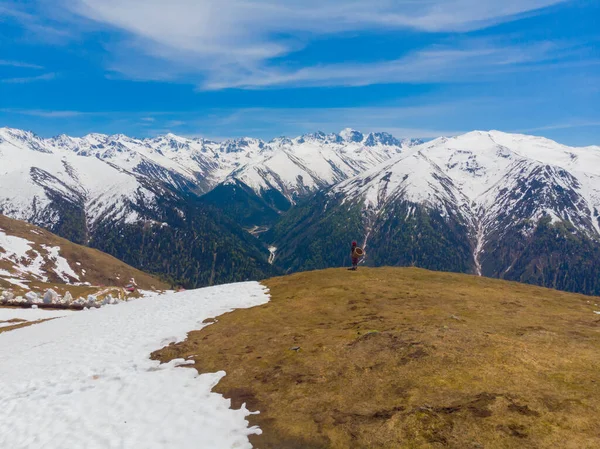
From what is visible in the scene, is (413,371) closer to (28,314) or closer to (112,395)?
(112,395)

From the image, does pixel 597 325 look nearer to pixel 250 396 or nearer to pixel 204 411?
pixel 250 396

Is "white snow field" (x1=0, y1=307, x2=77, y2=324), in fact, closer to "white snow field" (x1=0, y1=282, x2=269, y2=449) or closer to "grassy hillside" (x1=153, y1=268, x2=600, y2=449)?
"white snow field" (x1=0, y1=282, x2=269, y2=449)

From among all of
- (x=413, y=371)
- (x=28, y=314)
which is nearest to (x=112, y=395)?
(x=413, y=371)

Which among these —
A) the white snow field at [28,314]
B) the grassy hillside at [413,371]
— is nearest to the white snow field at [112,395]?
the grassy hillside at [413,371]

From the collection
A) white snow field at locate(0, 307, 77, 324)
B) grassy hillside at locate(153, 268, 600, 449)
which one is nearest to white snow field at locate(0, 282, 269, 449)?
grassy hillside at locate(153, 268, 600, 449)

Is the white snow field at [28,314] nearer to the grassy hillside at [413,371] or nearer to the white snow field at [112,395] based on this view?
the white snow field at [112,395]
